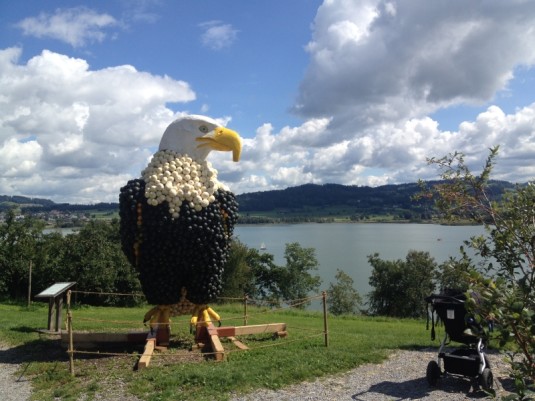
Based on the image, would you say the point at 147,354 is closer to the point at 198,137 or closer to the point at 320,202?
the point at 198,137

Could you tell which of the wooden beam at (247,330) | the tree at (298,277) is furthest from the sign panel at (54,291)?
the tree at (298,277)

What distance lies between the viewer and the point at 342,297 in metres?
36.1

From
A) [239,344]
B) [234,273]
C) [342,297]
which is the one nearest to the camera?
[239,344]

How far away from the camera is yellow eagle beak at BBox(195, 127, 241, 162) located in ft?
29.4

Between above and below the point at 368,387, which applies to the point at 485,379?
above

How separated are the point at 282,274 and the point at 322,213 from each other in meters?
107

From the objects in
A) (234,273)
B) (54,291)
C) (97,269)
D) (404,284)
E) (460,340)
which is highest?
(54,291)

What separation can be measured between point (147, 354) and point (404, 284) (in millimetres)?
32142

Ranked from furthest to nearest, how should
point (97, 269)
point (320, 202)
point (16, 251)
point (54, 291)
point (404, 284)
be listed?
point (320, 202) < point (404, 284) < point (16, 251) < point (97, 269) < point (54, 291)

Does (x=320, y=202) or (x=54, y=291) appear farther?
(x=320, y=202)

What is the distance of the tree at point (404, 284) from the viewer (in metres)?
36.8

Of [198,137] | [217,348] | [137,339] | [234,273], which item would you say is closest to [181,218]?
[198,137]

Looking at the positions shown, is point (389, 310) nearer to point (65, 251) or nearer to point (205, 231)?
point (65, 251)

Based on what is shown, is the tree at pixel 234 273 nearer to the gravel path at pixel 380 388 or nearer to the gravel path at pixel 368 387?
the gravel path at pixel 368 387
